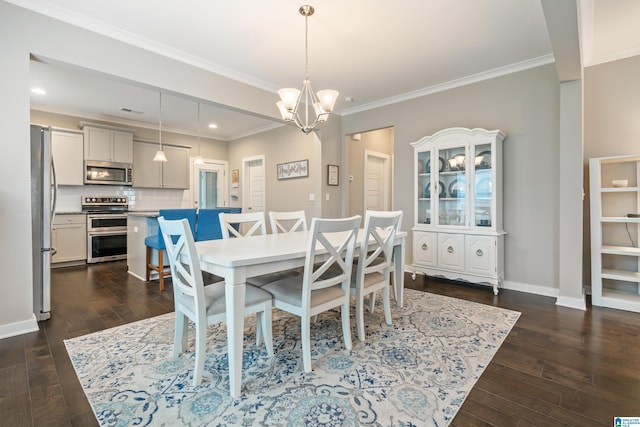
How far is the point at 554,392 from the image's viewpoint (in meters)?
1.64

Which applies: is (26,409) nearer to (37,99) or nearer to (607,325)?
(607,325)

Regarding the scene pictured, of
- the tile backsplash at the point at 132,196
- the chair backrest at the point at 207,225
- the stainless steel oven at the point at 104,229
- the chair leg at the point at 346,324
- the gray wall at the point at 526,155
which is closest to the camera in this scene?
the chair leg at the point at 346,324

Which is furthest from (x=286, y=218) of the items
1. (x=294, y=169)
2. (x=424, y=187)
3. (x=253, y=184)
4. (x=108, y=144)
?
(x=108, y=144)

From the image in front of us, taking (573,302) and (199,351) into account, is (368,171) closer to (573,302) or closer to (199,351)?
(573,302)

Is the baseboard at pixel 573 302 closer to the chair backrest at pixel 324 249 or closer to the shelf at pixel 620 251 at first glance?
the shelf at pixel 620 251

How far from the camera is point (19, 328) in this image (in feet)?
7.70

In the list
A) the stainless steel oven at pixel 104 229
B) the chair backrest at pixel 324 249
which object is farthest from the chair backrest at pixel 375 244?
the stainless steel oven at pixel 104 229

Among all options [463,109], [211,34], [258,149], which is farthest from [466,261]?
[258,149]

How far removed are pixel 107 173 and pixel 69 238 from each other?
1.23m

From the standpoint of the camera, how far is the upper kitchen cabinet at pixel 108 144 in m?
5.17

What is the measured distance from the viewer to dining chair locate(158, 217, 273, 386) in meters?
1.65

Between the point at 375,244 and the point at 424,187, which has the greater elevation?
the point at 424,187

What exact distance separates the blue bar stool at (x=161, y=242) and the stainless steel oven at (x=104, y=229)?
184 cm

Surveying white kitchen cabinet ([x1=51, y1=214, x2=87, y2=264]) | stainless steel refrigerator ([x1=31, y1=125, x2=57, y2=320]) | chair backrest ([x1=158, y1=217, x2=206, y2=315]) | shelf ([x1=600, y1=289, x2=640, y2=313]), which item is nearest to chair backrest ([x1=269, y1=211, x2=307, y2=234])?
chair backrest ([x1=158, y1=217, x2=206, y2=315])
